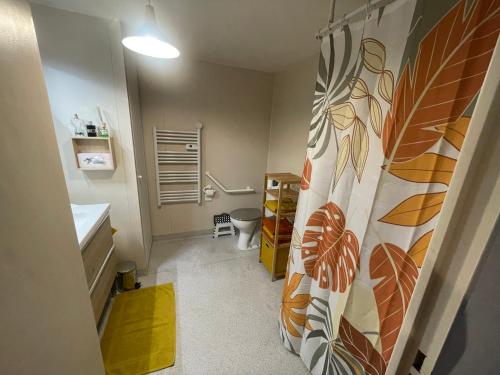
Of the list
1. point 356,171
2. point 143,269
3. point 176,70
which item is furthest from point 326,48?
point 143,269

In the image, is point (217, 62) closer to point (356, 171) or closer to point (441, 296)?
point (356, 171)

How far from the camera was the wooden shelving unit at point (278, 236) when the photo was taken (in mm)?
1947

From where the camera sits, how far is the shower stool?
2850 mm

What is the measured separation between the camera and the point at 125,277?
1851mm

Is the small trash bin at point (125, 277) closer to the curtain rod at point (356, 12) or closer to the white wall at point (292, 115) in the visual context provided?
the white wall at point (292, 115)

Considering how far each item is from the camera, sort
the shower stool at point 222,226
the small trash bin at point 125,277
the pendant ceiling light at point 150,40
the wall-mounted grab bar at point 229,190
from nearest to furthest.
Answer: the pendant ceiling light at point 150,40
the small trash bin at point 125,277
the wall-mounted grab bar at point 229,190
the shower stool at point 222,226

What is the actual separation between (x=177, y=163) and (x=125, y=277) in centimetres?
137

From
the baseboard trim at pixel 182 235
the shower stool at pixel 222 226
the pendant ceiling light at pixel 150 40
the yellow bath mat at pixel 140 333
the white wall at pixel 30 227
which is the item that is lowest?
the yellow bath mat at pixel 140 333

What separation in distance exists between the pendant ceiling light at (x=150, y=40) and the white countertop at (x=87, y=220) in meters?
1.14

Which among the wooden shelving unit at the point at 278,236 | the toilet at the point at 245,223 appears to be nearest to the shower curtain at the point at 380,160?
the wooden shelving unit at the point at 278,236

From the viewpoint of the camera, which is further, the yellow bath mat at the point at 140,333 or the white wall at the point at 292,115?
the white wall at the point at 292,115

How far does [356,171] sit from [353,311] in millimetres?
691

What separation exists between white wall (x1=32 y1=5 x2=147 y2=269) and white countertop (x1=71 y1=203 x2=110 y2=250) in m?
0.29

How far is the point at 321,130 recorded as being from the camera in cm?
112
